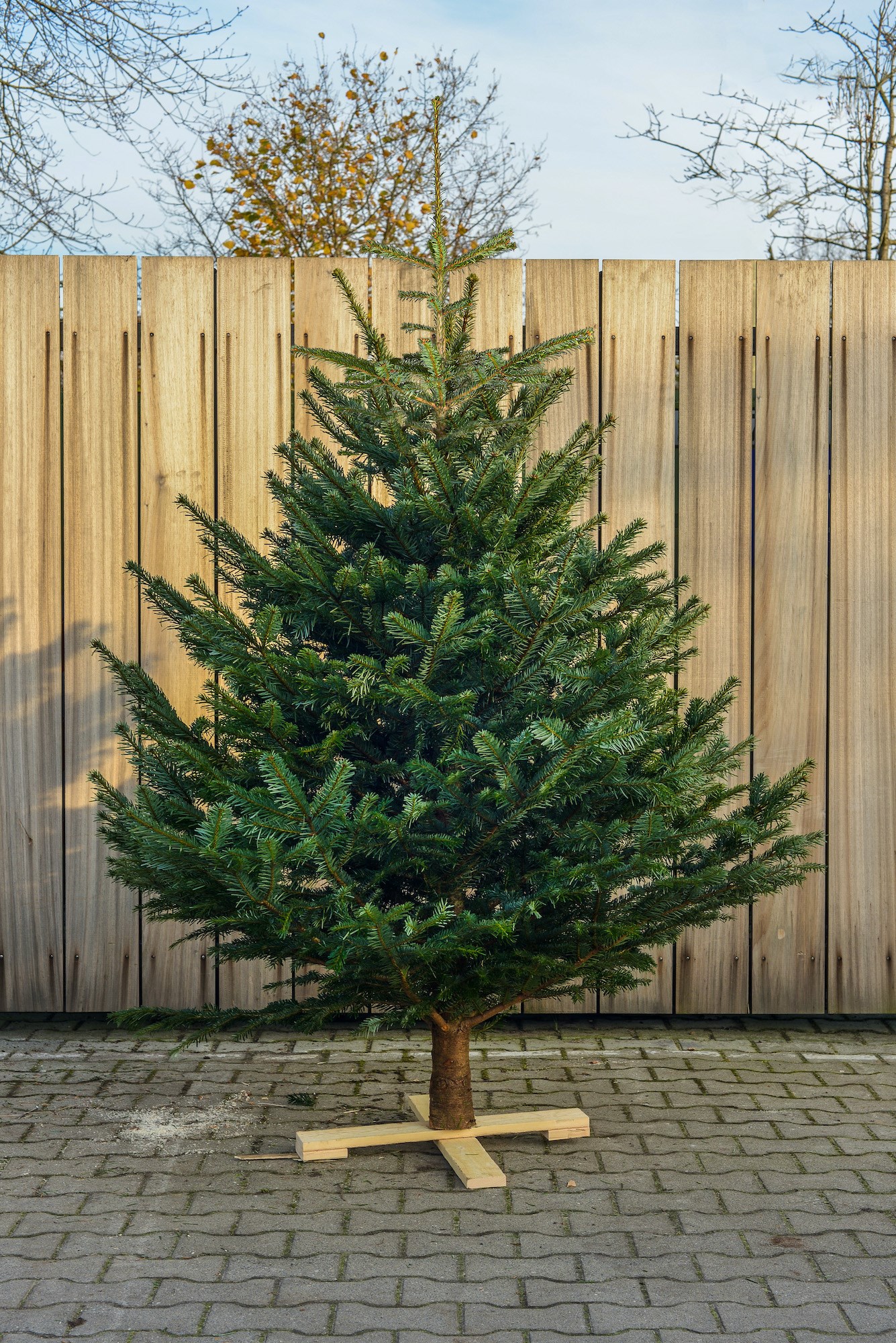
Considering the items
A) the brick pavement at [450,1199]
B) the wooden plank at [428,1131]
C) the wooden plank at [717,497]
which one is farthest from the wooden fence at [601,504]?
the wooden plank at [428,1131]

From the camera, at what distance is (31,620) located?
14.4 feet

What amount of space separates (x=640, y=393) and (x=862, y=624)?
128 centimetres

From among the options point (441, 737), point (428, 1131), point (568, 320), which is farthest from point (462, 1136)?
point (568, 320)

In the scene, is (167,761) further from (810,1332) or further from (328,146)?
(328,146)

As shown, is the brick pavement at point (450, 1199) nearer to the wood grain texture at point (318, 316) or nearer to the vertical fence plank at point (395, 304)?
the wood grain texture at point (318, 316)

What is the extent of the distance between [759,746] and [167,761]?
7.95ft

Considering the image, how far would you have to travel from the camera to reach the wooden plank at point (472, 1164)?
3078 mm

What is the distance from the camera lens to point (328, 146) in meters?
11.7

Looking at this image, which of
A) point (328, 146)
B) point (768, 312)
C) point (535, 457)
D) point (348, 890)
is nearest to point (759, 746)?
point (535, 457)

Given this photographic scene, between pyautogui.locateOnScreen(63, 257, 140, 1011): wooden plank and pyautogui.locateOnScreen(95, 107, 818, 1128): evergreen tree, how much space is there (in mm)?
1183

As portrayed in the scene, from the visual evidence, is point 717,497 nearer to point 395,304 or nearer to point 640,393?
point 640,393

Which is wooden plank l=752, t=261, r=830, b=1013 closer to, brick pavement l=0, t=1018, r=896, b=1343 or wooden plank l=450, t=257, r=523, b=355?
brick pavement l=0, t=1018, r=896, b=1343

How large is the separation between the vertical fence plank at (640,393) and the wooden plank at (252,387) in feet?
4.13

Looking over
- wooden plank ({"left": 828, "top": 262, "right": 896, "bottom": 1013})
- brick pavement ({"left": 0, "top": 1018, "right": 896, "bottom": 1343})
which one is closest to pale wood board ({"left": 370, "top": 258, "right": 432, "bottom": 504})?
wooden plank ({"left": 828, "top": 262, "right": 896, "bottom": 1013})
